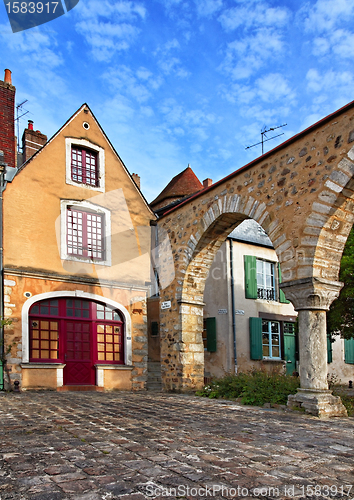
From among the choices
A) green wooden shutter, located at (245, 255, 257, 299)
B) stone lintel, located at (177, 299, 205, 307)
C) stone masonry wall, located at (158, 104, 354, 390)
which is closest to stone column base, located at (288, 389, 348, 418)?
stone masonry wall, located at (158, 104, 354, 390)

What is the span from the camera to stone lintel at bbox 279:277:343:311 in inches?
242

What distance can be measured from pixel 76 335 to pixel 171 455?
697 centimetres

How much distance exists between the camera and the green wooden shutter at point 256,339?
1249 centimetres

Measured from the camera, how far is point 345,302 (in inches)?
318

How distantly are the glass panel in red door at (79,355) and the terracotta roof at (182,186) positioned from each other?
365 inches

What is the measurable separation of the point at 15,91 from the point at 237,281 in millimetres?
7731

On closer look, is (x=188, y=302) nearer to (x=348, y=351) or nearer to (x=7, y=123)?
(x=7, y=123)

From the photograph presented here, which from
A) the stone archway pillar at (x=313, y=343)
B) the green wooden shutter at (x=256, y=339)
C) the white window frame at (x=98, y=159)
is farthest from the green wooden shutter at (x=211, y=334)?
the stone archway pillar at (x=313, y=343)

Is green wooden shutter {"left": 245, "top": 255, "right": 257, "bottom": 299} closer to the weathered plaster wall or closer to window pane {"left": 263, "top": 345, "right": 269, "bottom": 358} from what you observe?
window pane {"left": 263, "top": 345, "right": 269, "bottom": 358}

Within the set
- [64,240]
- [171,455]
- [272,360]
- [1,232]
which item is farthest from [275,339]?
[171,455]

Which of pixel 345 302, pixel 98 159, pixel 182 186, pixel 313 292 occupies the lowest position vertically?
pixel 345 302

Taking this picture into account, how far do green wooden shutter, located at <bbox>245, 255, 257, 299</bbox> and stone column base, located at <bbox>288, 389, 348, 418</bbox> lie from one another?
6767 millimetres

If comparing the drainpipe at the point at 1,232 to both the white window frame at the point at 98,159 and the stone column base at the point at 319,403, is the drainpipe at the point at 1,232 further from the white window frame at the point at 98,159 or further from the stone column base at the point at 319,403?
the stone column base at the point at 319,403

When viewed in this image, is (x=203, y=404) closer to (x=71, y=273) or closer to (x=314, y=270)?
(x=314, y=270)
